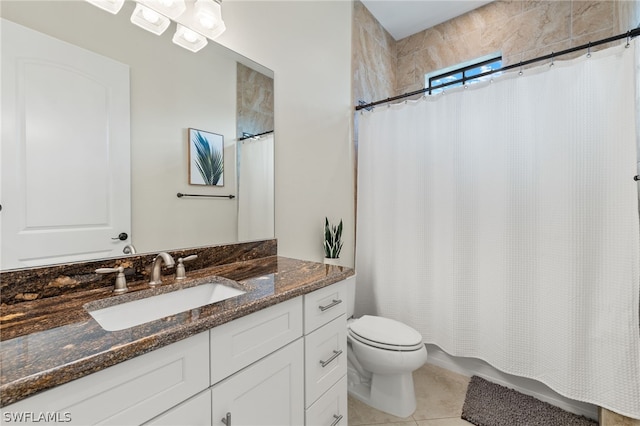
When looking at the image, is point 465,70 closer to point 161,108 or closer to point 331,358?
point 161,108

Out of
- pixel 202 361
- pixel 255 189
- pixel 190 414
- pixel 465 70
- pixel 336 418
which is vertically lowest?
pixel 336 418

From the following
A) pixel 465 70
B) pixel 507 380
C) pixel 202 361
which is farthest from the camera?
pixel 465 70

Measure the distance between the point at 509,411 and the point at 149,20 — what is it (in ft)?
8.74

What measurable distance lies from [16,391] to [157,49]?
1.25 metres

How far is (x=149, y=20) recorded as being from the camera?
1.17 metres

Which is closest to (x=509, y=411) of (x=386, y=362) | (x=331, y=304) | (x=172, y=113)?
(x=386, y=362)

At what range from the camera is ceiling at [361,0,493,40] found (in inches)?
95.1

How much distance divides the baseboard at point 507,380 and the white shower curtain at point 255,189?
159cm

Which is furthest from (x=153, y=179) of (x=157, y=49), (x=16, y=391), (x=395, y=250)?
(x=395, y=250)

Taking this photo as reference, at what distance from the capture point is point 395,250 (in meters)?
2.20

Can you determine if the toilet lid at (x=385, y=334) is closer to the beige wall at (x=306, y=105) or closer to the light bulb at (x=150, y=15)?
the beige wall at (x=306, y=105)

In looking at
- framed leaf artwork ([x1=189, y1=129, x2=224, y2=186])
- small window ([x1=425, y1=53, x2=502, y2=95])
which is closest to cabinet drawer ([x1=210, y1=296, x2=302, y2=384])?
framed leaf artwork ([x1=189, y1=129, x2=224, y2=186])

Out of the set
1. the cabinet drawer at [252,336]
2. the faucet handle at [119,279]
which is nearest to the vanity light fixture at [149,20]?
the faucet handle at [119,279]

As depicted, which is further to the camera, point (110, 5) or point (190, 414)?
point (110, 5)
